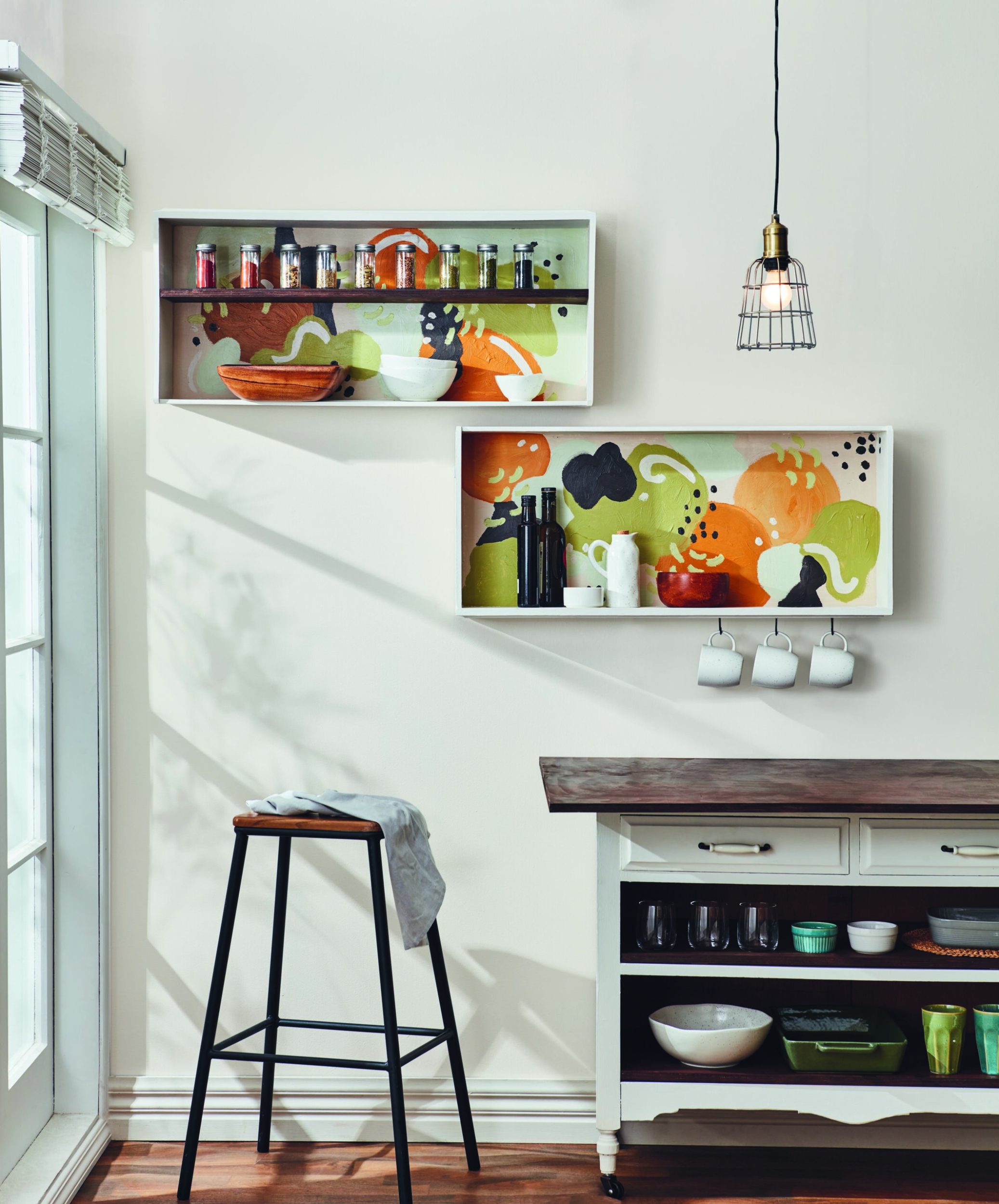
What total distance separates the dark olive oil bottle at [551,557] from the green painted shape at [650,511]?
69 mm

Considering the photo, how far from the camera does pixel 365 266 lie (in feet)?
9.06

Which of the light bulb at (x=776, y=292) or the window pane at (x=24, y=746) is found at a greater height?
the light bulb at (x=776, y=292)

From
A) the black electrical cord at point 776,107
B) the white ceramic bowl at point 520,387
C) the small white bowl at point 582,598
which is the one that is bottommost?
the small white bowl at point 582,598

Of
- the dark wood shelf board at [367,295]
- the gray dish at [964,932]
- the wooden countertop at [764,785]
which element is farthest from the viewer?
the dark wood shelf board at [367,295]

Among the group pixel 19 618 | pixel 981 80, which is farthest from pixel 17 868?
pixel 981 80

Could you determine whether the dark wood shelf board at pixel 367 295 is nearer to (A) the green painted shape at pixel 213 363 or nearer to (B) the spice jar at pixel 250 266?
(B) the spice jar at pixel 250 266

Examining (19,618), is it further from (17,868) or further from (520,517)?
(520,517)

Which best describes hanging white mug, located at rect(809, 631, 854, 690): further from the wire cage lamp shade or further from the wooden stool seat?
the wooden stool seat

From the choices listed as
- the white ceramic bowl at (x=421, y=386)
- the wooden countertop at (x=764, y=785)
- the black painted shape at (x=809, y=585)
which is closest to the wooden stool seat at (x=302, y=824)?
A: the wooden countertop at (x=764, y=785)

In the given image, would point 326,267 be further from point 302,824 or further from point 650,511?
point 302,824

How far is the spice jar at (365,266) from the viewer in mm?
2762

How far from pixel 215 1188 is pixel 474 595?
1476 millimetres

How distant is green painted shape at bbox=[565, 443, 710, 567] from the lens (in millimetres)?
2828

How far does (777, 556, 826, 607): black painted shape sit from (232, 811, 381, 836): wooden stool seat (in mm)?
1172
